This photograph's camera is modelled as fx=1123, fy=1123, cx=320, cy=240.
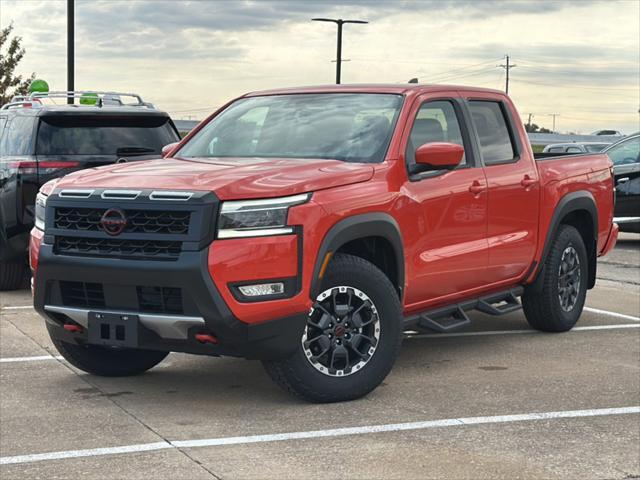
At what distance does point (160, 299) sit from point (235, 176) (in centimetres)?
77

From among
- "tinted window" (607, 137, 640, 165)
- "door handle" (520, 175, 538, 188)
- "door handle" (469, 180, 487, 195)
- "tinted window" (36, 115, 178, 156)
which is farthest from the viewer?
"tinted window" (607, 137, 640, 165)

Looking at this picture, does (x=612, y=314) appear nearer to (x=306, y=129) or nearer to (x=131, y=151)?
(x=306, y=129)

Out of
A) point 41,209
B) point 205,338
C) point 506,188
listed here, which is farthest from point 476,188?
point 41,209

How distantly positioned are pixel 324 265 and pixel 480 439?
125 cm

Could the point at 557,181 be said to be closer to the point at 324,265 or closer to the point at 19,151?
the point at 324,265

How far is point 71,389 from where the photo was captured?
6777mm

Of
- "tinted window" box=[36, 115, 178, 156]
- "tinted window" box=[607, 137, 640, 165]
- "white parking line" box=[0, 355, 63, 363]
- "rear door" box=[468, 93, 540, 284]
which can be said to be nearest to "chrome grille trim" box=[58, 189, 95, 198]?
"white parking line" box=[0, 355, 63, 363]

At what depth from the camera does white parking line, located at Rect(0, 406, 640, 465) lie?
529 centimetres

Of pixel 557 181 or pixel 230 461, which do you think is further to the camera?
pixel 557 181

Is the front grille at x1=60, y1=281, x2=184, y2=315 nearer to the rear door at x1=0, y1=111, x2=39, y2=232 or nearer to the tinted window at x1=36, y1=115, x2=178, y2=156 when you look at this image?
the rear door at x1=0, y1=111, x2=39, y2=232

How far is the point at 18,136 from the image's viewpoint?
441 inches

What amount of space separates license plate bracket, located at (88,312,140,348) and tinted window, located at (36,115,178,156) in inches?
204

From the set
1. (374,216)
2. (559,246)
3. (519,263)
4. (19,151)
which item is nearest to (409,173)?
(374,216)

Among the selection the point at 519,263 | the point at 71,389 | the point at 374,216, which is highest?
the point at 374,216
